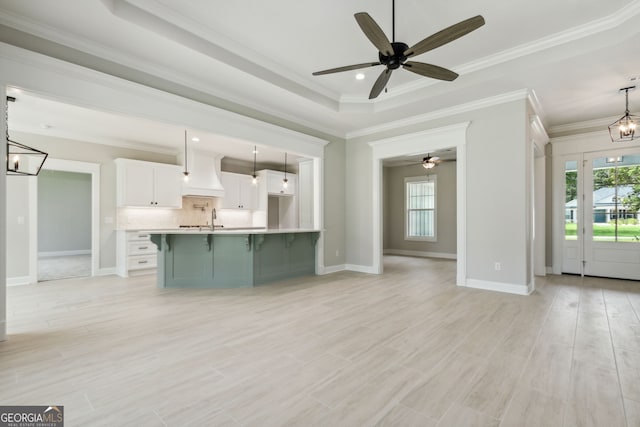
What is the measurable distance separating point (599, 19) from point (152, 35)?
4.64 meters

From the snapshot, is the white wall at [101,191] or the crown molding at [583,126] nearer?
the white wall at [101,191]

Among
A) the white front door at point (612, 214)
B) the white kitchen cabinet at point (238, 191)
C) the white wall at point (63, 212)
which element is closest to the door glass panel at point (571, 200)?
the white front door at point (612, 214)

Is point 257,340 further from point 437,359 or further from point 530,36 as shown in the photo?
point 530,36

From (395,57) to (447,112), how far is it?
266 centimetres

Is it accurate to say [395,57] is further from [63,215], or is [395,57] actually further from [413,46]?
[63,215]

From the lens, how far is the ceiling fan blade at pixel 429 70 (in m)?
2.69

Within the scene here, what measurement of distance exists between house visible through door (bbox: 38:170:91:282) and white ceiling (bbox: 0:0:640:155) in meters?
8.90

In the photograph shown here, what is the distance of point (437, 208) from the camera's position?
8672mm

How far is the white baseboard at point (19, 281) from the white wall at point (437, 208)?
8.71 meters

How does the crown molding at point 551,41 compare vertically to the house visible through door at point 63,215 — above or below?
above

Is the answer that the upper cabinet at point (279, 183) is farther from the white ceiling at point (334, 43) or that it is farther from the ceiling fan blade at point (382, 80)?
the ceiling fan blade at point (382, 80)

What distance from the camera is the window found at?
879cm

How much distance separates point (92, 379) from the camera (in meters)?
1.97

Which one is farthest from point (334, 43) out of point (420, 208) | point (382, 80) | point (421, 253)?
point (421, 253)
